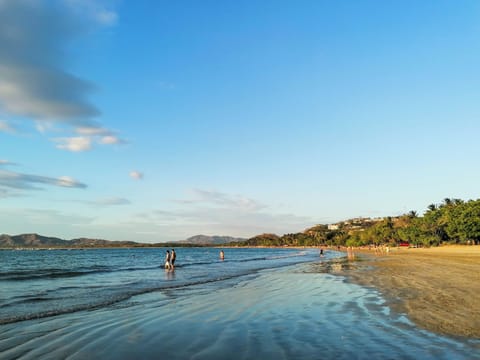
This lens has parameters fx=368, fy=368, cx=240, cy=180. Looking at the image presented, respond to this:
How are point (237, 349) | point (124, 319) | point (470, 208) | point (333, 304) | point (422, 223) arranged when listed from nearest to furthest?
point (237, 349)
point (124, 319)
point (333, 304)
point (470, 208)
point (422, 223)

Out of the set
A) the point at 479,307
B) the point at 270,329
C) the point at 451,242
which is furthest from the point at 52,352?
the point at 451,242

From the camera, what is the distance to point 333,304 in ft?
46.3

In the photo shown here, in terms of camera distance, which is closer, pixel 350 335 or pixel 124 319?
pixel 350 335

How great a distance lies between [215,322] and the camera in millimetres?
11023

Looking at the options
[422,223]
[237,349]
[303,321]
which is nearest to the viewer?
[237,349]

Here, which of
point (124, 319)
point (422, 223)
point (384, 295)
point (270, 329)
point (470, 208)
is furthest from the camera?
point (422, 223)

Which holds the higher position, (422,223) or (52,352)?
(422,223)

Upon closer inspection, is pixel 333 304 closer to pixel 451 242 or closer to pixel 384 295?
pixel 384 295

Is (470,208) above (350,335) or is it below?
above

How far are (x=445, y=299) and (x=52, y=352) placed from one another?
13614 millimetres

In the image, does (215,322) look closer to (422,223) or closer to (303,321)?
(303,321)

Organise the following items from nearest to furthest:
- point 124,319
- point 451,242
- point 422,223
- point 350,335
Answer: point 350,335 < point 124,319 < point 451,242 < point 422,223

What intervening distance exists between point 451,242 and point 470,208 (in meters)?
24.6

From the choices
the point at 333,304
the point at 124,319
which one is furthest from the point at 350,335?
the point at 124,319
